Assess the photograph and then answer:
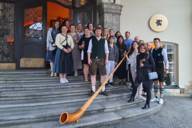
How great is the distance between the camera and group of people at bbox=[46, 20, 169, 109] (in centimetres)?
943

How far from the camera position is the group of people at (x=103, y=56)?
30.9 feet

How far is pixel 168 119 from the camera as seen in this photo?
8.87 metres

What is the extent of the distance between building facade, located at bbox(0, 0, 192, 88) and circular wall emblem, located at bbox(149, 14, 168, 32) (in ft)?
0.42

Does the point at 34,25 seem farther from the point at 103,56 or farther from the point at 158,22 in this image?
the point at 158,22

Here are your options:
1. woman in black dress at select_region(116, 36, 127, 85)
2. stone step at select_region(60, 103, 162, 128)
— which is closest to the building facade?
woman in black dress at select_region(116, 36, 127, 85)

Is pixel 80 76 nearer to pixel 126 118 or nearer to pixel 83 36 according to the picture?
pixel 83 36

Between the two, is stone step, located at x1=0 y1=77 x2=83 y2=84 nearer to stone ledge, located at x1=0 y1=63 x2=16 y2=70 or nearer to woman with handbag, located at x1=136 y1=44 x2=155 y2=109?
woman with handbag, located at x1=136 y1=44 x2=155 y2=109

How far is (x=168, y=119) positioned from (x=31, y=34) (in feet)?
19.9

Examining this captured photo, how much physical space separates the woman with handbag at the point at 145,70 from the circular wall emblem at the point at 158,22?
470cm

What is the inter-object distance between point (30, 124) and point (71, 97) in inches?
77.4

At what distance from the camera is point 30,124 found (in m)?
7.39

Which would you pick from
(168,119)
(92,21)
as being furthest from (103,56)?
(92,21)

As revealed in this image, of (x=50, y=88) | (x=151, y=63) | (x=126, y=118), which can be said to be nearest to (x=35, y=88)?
(x=50, y=88)

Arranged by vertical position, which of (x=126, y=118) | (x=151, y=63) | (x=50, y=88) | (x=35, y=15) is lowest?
(x=126, y=118)
